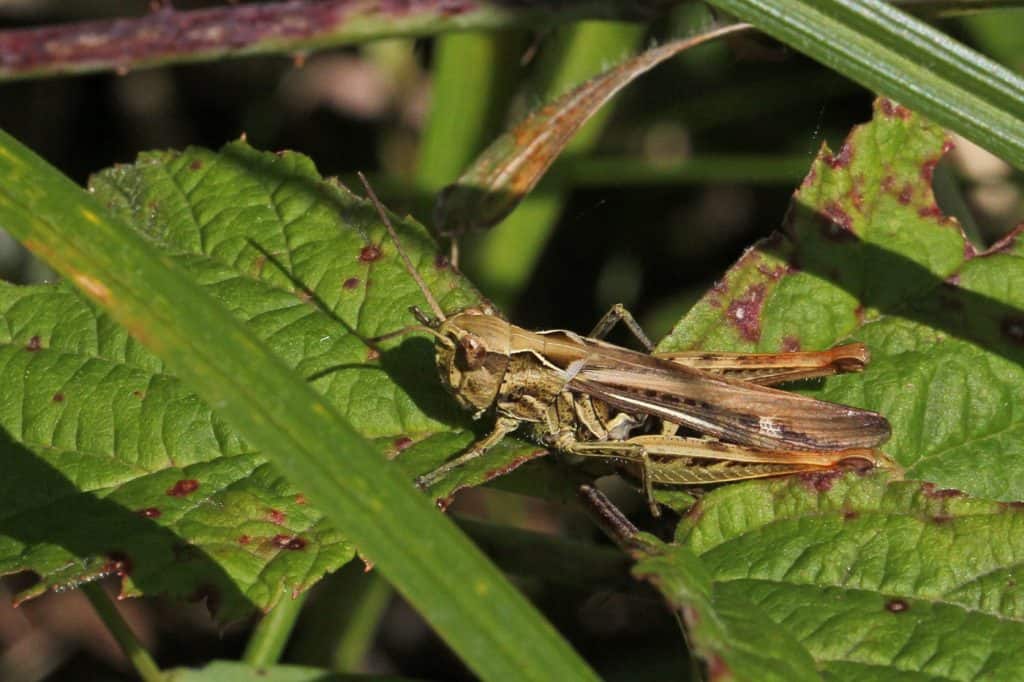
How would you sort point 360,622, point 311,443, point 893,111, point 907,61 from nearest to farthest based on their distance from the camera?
point 311,443
point 907,61
point 893,111
point 360,622

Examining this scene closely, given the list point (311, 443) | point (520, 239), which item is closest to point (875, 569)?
point (311, 443)

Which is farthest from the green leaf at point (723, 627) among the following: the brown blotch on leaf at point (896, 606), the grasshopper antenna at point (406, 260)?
the grasshopper antenna at point (406, 260)

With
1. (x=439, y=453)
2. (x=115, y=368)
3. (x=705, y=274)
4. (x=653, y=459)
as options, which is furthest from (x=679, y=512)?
(x=705, y=274)

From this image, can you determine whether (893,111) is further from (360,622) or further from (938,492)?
(360,622)

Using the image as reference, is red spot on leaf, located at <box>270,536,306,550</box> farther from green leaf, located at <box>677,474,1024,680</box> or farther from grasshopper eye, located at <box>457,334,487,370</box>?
green leaf, located at <box>677,474,1024,680</box>

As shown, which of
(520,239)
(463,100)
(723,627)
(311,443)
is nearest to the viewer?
(311,443)

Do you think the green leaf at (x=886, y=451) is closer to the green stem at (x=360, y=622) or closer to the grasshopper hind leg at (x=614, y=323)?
the grasshopper hind leg at (x=614, y=323)

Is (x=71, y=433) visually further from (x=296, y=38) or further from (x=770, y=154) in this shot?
(x=770, y=154)
